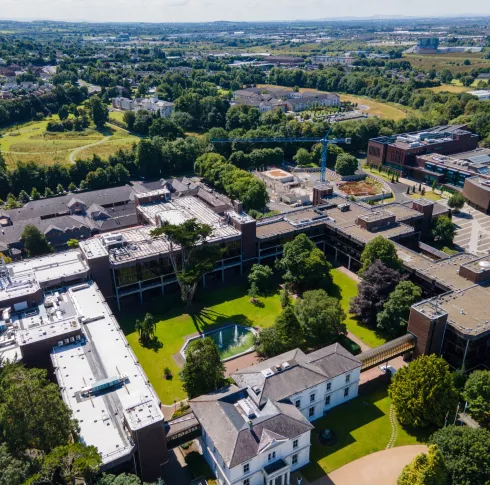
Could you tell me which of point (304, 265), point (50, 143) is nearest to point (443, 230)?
point (304, 265)

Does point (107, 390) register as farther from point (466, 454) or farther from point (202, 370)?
point (466, 454)

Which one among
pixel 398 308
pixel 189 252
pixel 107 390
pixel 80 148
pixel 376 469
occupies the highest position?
pixel 189 252

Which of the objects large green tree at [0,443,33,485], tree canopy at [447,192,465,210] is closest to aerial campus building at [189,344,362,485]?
large green tree at [0,443,33,485]

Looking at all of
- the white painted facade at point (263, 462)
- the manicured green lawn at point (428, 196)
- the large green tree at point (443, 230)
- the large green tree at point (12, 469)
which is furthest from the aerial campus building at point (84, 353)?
the manicured green lawn at point (428, 196)

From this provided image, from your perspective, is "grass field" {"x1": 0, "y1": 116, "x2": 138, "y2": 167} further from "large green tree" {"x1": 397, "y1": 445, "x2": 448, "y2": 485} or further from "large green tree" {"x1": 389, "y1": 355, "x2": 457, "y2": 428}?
"large green tree" {"x1": 397, "y1": 445, "x2": 448, "y2": 485}

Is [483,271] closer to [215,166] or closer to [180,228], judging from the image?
[180,228]

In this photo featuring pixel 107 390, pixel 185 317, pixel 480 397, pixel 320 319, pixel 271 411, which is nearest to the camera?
pixel 271 411
